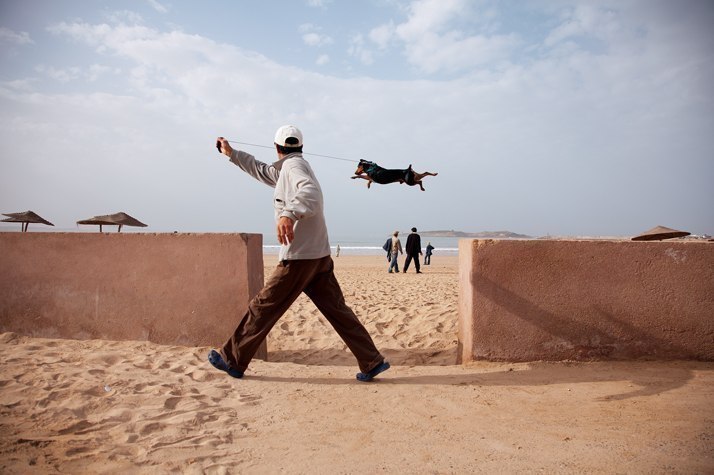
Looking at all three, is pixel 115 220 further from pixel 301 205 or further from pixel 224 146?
pixel 301 205

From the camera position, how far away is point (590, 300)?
404cm

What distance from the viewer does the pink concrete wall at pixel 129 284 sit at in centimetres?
438

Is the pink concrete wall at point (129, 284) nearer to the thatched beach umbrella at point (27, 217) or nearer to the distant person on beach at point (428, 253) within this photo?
the thatched beach umbrella at point (27, 217)

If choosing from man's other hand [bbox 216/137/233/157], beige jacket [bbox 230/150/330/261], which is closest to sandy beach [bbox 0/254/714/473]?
beige jacket [bbox 230/150/330/261]

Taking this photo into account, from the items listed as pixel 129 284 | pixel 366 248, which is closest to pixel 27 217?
pixel 129 284

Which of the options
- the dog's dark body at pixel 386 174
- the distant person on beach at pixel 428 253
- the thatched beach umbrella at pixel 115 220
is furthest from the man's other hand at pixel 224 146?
the distant person on beach at pixel 428 253

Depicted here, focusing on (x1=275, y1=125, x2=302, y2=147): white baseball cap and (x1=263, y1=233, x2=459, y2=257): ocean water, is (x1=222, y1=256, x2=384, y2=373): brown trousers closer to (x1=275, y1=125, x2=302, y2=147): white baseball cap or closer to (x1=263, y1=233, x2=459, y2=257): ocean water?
(x1=275, y1=125, x2=302, y2=147): white baseball cap

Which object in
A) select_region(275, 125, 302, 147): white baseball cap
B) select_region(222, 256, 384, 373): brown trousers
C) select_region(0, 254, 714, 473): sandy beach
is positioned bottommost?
select_region(0, 254, 714, 473): sandy beach

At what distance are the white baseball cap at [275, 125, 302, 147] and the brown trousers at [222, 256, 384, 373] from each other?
933mm

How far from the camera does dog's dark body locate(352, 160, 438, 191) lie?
5699mm

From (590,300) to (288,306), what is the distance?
2536mm

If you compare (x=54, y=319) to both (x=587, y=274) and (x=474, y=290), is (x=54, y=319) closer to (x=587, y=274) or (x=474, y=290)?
(x=474, y=290)

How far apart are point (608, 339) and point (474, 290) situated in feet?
3.91

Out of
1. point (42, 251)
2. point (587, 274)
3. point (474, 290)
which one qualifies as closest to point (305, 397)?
point (474, 290)
